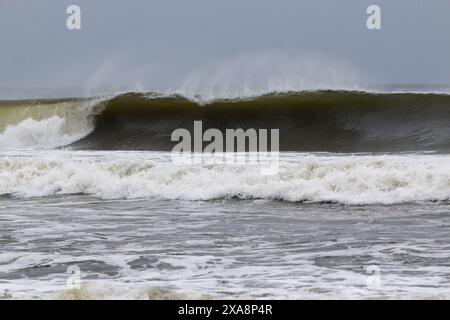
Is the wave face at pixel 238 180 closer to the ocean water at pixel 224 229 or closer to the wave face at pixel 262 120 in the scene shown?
the ocean water at pixel 224 229

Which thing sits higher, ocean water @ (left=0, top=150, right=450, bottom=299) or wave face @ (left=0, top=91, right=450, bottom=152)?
A: wave face @ (left=0, top=91, right=450, bottom=152)

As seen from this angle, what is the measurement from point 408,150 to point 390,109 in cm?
419

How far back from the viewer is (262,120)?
19.7 metres

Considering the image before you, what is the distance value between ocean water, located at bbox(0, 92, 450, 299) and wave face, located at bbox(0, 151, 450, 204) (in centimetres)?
3

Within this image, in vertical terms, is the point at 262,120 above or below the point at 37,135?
above

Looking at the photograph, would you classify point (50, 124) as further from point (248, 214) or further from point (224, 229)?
point (224, 229)

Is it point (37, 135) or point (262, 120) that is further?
point (37, 135)

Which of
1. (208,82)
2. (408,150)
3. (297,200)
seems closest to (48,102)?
(208,82)

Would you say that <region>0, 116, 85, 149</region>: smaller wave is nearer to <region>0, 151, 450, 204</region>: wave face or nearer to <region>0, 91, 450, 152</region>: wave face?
<region>0, 91, 450, 152</region>: wave face

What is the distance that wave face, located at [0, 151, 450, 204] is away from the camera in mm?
10328

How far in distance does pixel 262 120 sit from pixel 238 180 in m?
8.44

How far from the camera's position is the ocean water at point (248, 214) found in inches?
221

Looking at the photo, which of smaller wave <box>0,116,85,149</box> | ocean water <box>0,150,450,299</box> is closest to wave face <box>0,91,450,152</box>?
smaller wave <box>0,116,85,149</box>

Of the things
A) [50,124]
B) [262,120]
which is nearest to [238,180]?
[262,120]
